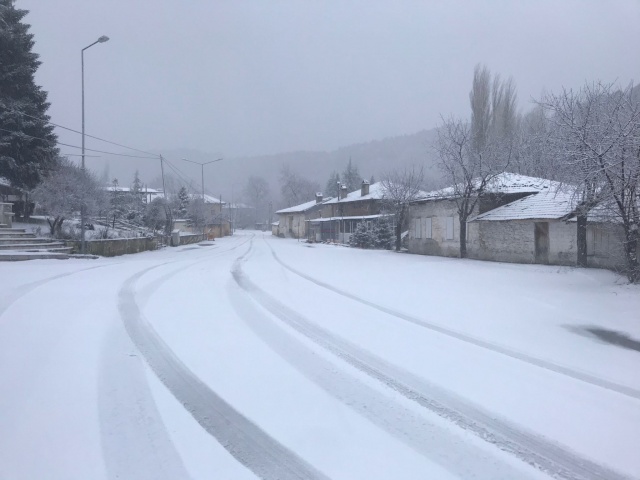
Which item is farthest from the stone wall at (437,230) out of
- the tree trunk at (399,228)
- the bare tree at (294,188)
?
the bare tree at (294,188)

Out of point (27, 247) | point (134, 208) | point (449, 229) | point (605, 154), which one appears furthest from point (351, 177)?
point (605, 154)

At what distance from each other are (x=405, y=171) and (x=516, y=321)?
35069mm

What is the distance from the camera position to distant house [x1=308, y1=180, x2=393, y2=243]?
174 feet

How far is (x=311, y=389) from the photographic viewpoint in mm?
5242

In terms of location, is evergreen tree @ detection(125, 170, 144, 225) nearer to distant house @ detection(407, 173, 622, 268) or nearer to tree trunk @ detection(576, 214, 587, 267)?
distant house @ detection(407, 173, 622, 268)

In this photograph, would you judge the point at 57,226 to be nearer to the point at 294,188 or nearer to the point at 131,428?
the point at 131,428

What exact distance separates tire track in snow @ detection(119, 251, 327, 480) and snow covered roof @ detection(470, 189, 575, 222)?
19.0 metres

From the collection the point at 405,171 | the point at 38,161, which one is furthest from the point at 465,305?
the point at 405,171

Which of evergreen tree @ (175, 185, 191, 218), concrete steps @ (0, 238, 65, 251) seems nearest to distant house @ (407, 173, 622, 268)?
concrete steps @ (0, 238, 65, 251)

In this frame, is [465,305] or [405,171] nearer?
[465,305]

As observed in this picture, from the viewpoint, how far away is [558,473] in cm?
363

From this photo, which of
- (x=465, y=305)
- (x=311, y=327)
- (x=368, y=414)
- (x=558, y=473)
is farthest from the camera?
(x=465, y=305)

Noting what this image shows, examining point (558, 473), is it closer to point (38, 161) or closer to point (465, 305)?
point (465, 305)

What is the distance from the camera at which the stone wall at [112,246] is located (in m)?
23.8
